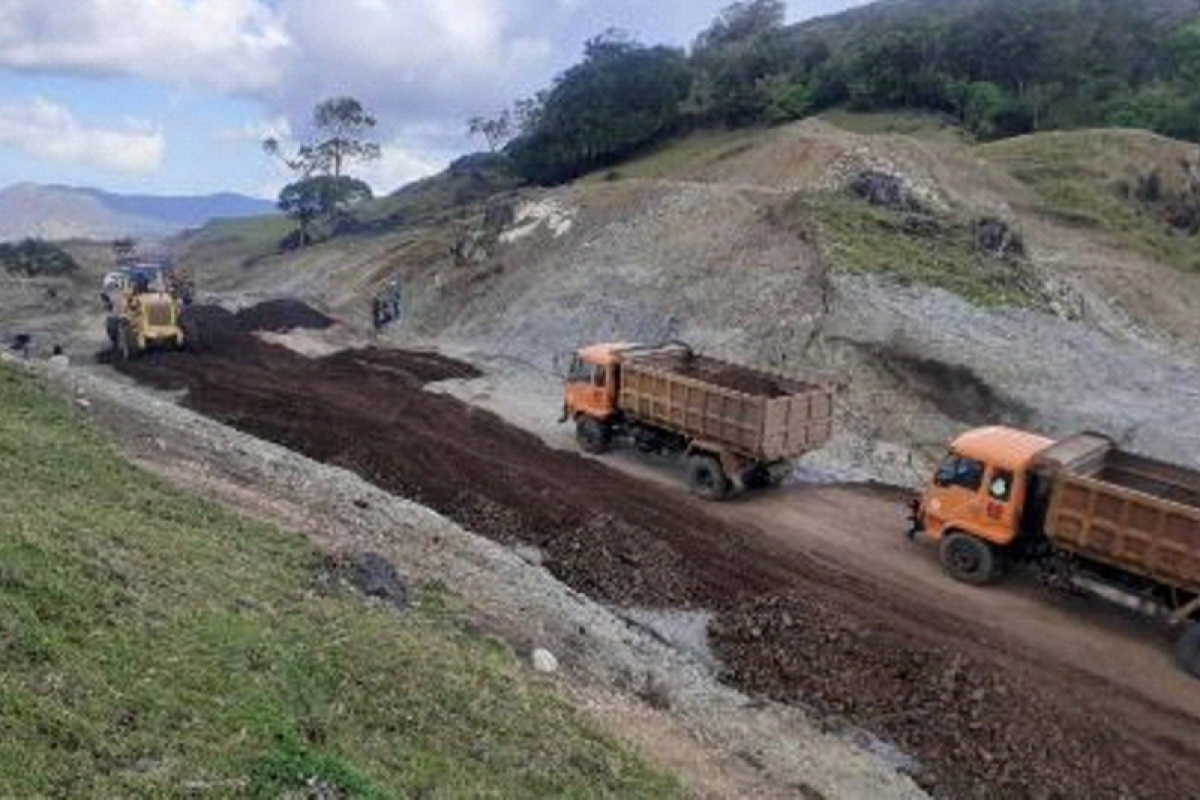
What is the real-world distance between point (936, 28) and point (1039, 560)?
230 feet

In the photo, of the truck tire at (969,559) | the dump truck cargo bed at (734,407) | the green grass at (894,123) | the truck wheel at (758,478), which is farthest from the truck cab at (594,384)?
the green grass at (894,123)

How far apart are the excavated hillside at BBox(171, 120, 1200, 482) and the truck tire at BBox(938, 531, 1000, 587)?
636cm

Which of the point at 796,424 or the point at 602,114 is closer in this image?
the point at 796,424

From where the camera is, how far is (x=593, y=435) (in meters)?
28.9

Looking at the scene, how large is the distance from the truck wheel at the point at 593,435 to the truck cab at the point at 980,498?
28.3 ft

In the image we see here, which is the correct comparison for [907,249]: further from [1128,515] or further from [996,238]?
[1128,515]

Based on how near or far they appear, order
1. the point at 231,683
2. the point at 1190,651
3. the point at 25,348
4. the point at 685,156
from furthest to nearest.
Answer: the point at 685,156 → the point at 25,348 → the point at 1190,651 → the point at 231,683

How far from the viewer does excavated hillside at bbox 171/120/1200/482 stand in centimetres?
3225

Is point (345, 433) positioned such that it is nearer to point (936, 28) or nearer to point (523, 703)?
point (523, 703)

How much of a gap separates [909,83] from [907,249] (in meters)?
43.3

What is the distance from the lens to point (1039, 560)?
21031mm

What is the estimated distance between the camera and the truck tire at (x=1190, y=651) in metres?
18.6

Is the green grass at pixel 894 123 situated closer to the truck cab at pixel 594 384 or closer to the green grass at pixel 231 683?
the truck cab at pixel 594 384

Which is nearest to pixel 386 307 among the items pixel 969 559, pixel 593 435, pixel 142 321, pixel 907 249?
pixel 142 321
